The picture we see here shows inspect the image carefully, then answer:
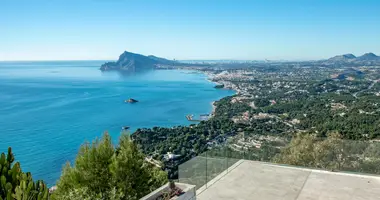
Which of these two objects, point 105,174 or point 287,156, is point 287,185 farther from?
point 105,174

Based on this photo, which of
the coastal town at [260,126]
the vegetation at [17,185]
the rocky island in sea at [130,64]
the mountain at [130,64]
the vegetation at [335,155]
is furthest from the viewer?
the mountain at [130,64]

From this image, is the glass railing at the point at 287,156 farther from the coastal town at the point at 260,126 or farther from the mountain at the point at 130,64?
the mountain at the point at 130,64

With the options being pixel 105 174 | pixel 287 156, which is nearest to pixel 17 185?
pixel 105 174

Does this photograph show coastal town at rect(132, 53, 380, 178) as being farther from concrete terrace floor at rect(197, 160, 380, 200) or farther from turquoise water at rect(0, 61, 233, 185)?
turquoise water at rect(0, 61, 233, 185)

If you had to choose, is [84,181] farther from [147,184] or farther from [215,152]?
[215,152]

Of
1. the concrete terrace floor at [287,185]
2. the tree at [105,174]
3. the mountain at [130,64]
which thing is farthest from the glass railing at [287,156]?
the mountain at [130,64]
